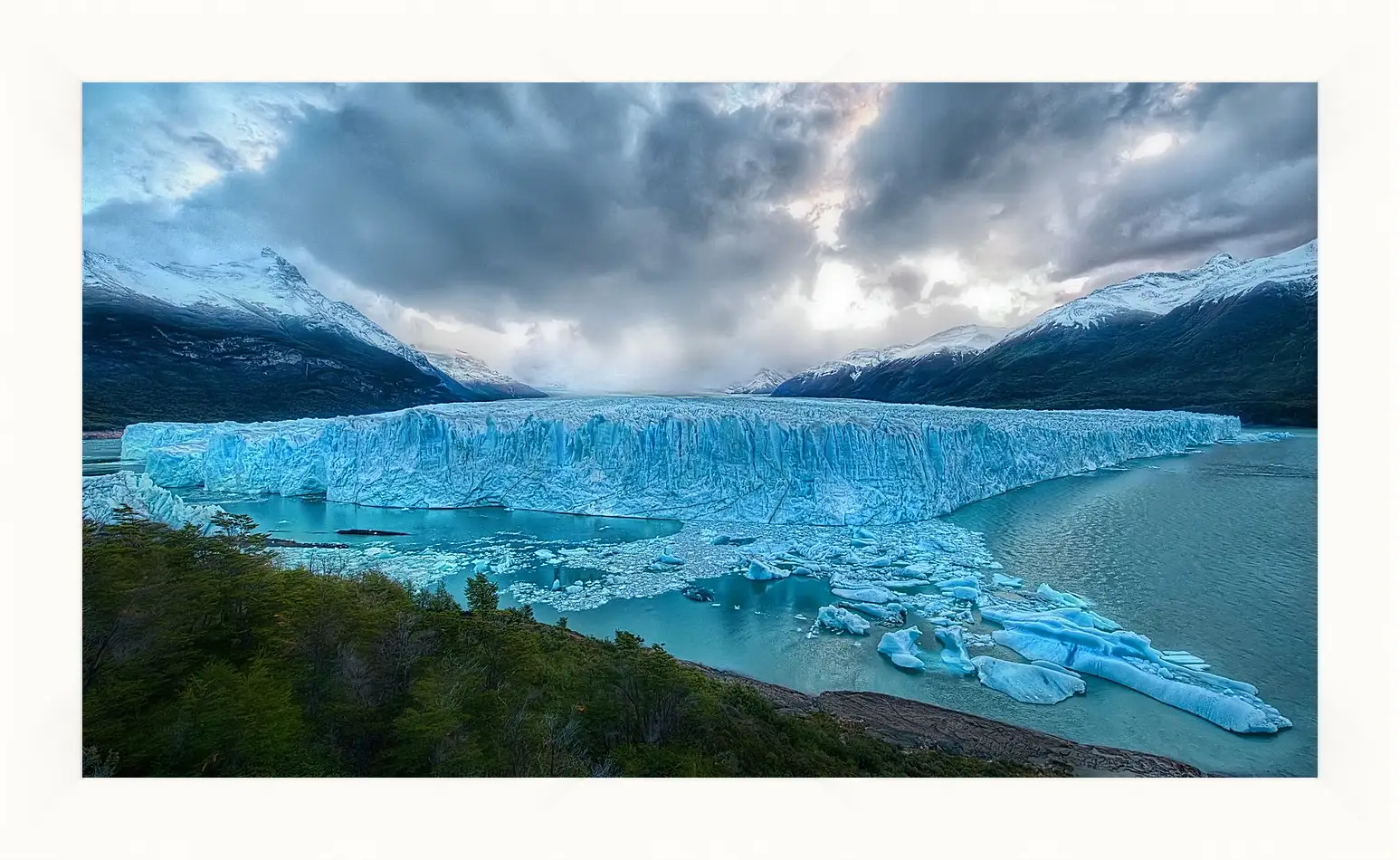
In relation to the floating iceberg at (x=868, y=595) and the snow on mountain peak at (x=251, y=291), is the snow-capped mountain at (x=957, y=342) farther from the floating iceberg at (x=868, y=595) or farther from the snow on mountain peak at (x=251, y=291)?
the snow on mountain peak at (x=251, y=291)

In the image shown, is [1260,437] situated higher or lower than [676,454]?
higher

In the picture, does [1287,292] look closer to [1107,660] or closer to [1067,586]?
[1067,586]

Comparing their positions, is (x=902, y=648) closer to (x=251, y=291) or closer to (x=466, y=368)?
(x=466, y=368)

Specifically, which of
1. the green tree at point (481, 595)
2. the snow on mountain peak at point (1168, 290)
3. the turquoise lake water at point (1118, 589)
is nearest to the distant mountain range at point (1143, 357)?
the snow on mountain peak at point (1168, 290)

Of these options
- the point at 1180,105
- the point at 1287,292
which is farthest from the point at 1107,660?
the point at 1180,105

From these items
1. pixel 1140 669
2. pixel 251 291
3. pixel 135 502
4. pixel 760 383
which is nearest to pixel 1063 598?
pixel 1140 669
